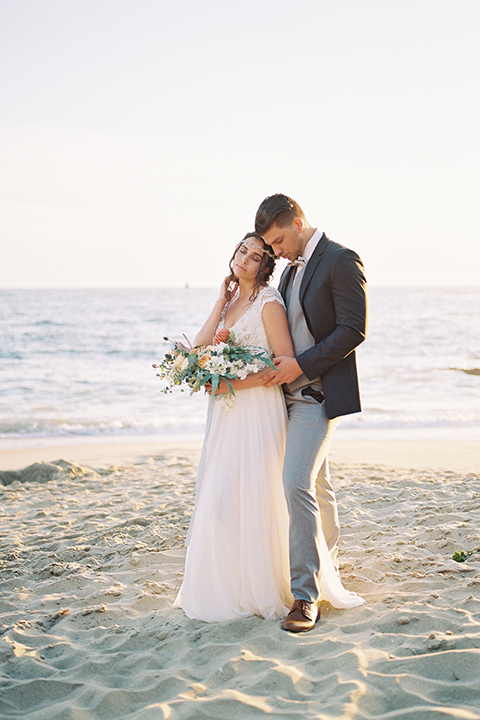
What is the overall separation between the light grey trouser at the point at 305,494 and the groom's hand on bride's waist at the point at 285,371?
0.73 ft

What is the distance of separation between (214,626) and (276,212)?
2.29m

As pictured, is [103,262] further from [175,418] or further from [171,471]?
[171,471]

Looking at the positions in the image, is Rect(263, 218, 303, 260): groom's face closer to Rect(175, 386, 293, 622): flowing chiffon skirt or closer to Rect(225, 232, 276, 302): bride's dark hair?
Rect(225, 232, 276, 302): bride's dark hair

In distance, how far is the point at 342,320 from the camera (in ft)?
10.8

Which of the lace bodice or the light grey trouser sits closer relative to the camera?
the light grey trouser

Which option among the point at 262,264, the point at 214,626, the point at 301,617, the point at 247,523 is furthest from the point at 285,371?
the point at 214,626

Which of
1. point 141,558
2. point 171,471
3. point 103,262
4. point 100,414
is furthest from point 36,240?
point 141,558

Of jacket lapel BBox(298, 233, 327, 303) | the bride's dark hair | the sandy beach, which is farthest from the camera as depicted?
the bride's dark hair

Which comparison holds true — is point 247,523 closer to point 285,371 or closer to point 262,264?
point 285,371

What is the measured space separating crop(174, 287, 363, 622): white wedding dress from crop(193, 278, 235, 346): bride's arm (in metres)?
0.30

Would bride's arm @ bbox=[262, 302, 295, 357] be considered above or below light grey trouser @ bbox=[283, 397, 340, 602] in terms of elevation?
above

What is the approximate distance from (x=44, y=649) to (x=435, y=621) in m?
1.98

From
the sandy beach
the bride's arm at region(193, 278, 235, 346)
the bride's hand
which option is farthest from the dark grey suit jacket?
the sandy beach

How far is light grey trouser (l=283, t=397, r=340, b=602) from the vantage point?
3199 millimetres
